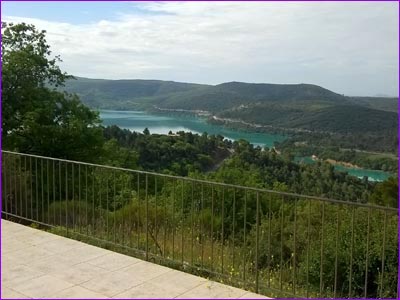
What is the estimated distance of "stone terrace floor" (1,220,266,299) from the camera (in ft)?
11.3

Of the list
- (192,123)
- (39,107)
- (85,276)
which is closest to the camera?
(85,276)

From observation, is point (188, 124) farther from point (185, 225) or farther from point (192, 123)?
point (185, 225)

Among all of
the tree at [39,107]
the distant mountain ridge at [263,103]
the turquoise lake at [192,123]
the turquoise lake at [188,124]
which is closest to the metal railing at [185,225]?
the tree at [39,107]

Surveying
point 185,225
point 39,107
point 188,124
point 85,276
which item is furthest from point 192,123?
point 85,276

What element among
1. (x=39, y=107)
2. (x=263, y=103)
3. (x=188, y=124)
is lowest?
(x=188, y=124)

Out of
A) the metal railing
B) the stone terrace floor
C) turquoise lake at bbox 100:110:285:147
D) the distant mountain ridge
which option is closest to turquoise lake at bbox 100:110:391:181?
turquoise lake at bbox 100:110:285:147

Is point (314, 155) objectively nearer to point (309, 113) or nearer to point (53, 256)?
point (309, 113)

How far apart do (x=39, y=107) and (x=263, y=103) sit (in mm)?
58313

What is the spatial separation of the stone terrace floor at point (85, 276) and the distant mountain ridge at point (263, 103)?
2028 inches

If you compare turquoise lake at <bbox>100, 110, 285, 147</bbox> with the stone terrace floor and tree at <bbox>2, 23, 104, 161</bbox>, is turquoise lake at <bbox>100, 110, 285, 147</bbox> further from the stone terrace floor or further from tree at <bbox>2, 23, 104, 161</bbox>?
the stone terrace floor

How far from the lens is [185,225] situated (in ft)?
18.1

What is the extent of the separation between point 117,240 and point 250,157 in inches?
1757

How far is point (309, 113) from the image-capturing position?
212 ft

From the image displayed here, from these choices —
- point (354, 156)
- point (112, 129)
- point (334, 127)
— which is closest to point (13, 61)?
point (112, 129)
